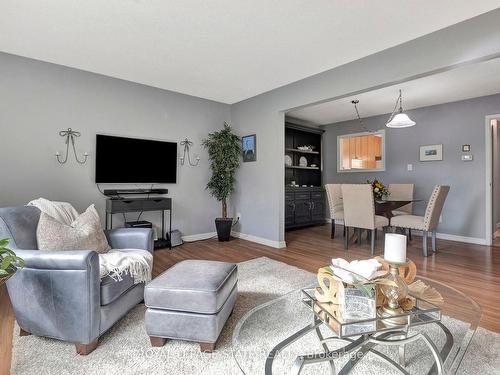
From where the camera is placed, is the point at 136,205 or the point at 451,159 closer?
the point at 136,205

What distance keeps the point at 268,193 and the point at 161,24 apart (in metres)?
Answer: 2.62

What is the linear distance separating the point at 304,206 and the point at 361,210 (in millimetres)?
1979

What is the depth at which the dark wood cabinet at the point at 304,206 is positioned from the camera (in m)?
5.37

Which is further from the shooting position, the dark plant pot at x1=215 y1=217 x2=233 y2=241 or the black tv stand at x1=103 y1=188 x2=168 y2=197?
the dark plant pot at x1=215 y1=217 x2=233 y2=241

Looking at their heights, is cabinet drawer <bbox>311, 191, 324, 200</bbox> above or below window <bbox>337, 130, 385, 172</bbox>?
below

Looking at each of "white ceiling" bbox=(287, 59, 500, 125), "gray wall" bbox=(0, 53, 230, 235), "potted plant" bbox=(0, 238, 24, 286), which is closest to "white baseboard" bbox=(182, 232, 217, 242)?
"gray wall" bbox=(0, 53, 230, 235)

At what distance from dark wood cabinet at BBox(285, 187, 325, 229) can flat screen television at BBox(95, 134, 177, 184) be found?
236 cm

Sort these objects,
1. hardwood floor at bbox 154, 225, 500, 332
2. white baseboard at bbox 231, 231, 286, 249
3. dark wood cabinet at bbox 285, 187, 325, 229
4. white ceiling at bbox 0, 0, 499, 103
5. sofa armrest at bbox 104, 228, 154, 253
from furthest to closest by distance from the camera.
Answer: dark wood cabinet at bbox 285, 187, 325, 229 < white baseboard at bbox 231, 231, 286, 249 < hardwood floor at bbox 154, 225, 500, 332 < sofa armrest at bbox 104, 228, 154, 253 < white ceiling at bbox 0, 0, 499, 103

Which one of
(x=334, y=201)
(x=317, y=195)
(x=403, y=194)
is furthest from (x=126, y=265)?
(x=317, y=195)

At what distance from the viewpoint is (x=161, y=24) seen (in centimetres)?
238

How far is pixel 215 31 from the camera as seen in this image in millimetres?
2486

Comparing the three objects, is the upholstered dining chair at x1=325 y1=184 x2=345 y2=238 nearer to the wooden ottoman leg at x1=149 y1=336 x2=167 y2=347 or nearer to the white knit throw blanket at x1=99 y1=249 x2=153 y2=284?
the white knit throw blanket at x1=99 y1=249 x2=153 y2=284

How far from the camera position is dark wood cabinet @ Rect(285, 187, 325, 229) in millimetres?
5367

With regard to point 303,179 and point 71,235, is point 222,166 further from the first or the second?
point 71,235
